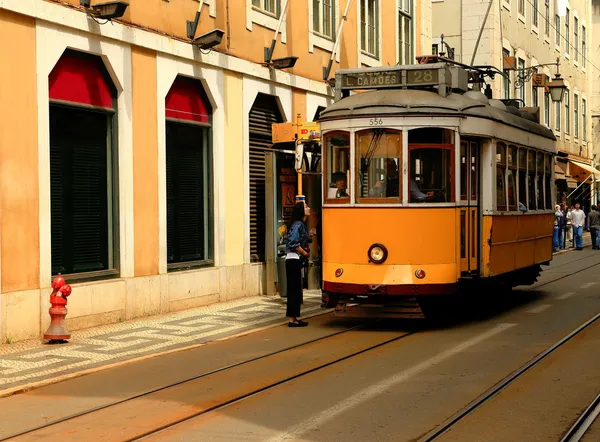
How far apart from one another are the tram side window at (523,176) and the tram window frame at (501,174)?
1030 millimetres

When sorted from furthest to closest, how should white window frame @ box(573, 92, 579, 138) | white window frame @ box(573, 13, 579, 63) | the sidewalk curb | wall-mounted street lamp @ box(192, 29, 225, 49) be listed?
white window frame @ box(573, 13, 579, 63)
white window frame @ box(573, 92, 579, 138)
wall-mounted street lamp @ box(192, 29, 225, 49)
the sidewalk curb

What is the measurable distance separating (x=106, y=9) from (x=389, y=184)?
4.68 metres

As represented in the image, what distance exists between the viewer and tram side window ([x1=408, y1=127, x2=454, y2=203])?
13609mm

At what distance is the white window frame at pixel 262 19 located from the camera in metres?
19.1

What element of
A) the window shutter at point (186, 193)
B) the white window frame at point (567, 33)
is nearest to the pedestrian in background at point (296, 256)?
the window shutter at point (186, 193)

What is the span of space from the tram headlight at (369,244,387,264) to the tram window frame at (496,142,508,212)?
2361 mm

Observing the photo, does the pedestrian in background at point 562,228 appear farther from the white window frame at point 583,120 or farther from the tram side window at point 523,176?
the tram side window at point 523,176

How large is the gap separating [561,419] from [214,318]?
832cm

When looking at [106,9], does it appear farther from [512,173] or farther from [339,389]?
[339,389]

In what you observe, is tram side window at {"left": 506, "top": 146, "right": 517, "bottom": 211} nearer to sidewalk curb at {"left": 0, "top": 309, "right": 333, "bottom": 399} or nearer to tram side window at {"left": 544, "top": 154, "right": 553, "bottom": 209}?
tram side window at {"left": 544, "top": 154, "right": 553, "bottom": 209}

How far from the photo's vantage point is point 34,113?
43.7 ft

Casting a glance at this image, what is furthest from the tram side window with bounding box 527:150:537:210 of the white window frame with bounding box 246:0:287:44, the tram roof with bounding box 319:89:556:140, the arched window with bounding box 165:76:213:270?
the white window frame with bounding box 246:0:287:44

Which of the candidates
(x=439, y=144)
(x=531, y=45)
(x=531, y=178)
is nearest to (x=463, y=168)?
(x=439, y=144)

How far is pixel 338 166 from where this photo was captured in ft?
45.9
